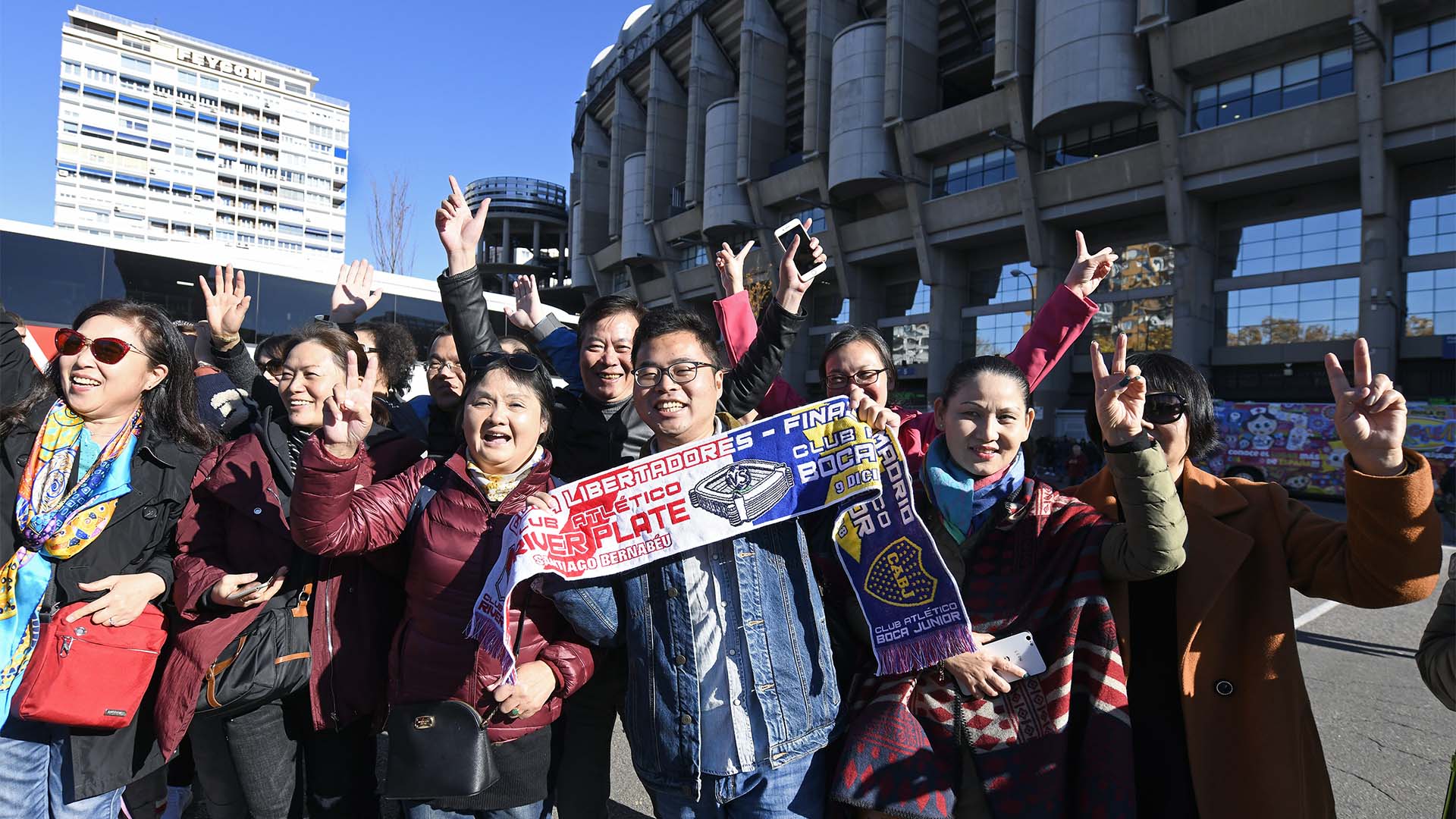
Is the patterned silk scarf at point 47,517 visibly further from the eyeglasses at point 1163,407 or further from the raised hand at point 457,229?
the eyeglasses at point 1163,407

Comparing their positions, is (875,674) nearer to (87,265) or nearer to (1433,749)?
(1433,749)

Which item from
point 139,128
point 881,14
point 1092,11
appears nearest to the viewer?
point 1092,11

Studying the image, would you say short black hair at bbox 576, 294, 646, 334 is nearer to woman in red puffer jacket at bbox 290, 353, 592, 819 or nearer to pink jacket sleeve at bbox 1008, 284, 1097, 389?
woman in red puffer jacket at bbox 290, 353, 592, 819

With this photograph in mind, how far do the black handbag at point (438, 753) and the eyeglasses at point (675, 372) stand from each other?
3.62ft

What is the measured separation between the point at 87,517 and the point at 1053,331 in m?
3.78

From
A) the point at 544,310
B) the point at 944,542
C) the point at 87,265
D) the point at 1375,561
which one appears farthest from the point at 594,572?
the point at 87,265

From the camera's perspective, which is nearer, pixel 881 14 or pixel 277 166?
pixel 881 14

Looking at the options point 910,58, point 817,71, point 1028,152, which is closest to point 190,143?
point 817,71

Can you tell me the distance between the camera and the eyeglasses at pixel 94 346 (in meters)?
2.45

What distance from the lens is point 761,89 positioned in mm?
35438

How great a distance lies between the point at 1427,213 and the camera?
71.2 feet

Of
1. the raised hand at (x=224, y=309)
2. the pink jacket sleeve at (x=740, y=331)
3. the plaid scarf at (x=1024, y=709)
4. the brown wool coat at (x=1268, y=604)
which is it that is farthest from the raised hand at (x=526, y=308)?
the brown wool coat at (x=1268, y=604)

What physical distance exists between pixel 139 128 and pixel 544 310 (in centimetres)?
10024

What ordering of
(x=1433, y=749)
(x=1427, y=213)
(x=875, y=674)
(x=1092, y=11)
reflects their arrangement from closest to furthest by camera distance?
(x=875, y=674)
(x=1433, y=749)
(x=1427, y=213)
(x=1092, y=11)
